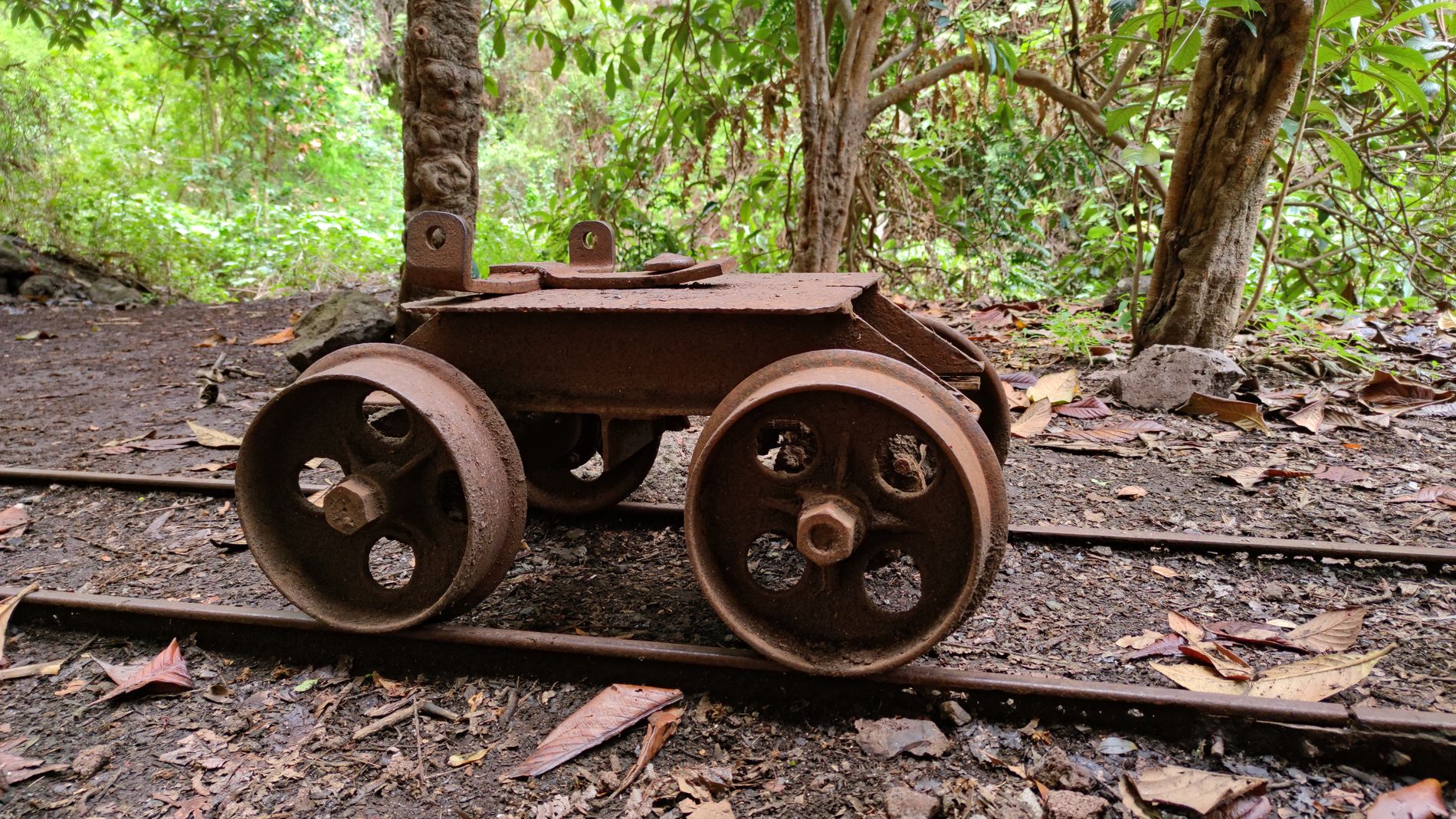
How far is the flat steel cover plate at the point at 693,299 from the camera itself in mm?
1976

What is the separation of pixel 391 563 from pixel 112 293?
26.3 feet

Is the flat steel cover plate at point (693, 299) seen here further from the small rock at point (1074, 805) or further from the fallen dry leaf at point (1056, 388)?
the fallen dry leaf at point (1056, 388)

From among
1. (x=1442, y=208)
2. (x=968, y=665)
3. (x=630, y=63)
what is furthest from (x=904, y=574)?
(x=1442, y=208)

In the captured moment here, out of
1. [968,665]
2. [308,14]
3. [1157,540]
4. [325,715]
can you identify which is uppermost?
[308,14]

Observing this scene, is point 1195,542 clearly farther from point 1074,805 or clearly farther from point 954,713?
point 1074,805

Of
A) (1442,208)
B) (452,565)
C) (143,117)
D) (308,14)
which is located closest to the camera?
(452,565)

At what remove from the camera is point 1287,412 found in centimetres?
407

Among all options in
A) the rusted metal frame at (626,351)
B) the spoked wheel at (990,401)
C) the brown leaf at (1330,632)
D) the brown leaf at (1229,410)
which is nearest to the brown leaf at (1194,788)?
the brown leaf at (1330,632)

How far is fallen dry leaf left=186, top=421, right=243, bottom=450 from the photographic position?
4.18m

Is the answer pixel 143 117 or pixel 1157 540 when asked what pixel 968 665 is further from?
pixel 143 117

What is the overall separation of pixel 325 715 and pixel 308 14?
10.7 m

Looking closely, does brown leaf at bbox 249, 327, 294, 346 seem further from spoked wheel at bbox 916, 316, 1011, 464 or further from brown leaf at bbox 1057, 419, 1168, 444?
brown leaf at bbox 1057, 419, 1168, 444

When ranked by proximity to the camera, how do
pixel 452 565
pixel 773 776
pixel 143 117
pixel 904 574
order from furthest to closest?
pixel 143 117, pixel 904 574, pixel 452 565, pixel 773 776

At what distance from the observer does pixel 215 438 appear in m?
4.25
